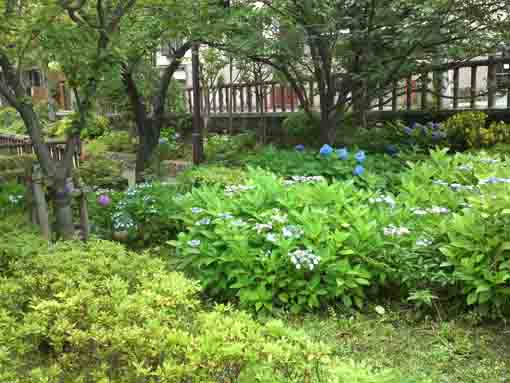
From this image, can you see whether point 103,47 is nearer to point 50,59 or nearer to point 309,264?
point 50,59

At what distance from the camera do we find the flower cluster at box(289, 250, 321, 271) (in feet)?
11.9

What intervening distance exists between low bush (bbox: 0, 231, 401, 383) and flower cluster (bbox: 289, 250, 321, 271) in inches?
43.6

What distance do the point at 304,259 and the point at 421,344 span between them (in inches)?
35.9

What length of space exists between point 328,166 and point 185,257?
2.83m

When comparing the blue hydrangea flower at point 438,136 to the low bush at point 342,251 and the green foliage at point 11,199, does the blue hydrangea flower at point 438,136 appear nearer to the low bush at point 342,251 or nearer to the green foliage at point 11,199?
the low bush at point 342,251

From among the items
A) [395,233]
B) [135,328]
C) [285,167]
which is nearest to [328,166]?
[285,167]

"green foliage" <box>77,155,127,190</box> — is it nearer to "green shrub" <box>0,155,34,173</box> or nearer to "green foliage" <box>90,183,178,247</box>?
"green shrub" <box>0,155,34,173</box>

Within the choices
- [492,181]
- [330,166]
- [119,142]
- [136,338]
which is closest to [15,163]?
[330,166]

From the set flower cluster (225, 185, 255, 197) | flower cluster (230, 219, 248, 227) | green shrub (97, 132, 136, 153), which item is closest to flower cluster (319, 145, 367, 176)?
flower cluster (225, 185, 255, 197)

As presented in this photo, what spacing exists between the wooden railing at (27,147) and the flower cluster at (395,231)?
4808 millimetres

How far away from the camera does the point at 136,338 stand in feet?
6.89

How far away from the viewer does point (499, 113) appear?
920 cm

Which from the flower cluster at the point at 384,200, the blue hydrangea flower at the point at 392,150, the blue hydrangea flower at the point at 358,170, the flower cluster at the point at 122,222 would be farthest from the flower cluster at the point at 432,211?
the blue hydrangea flower at the point at 392,150

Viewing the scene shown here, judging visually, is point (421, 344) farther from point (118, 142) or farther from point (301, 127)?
point (118, 142)
